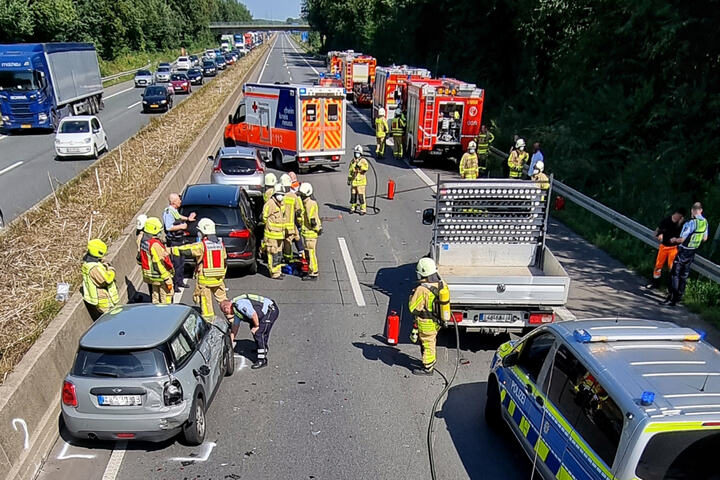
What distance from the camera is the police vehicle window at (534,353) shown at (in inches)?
226

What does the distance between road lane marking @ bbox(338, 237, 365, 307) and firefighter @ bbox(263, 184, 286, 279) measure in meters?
1.51

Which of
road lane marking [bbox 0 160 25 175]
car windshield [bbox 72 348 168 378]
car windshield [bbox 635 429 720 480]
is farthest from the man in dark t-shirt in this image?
road lane marking [bbox 0 160 25 175]

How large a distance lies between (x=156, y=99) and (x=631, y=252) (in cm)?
2894

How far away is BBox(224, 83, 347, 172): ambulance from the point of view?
19.7 meters

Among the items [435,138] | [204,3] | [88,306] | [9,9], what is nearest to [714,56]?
[435,138]

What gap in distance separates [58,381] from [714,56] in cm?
1739

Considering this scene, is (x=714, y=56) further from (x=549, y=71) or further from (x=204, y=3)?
(x=204, y=3)

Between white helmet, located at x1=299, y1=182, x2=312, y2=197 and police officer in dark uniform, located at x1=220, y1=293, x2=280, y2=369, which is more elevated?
white helmet, located at x1=299, y1=182, x2=312, y2=197

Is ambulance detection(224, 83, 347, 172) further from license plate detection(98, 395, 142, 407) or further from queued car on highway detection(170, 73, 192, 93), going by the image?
queued car on highway detection(170, 73, 192, 93)

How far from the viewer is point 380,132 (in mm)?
22391

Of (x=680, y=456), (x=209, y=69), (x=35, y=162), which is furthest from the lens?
(x=209, y=69)

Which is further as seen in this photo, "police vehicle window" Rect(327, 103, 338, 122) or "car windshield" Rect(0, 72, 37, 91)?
"car windshield" Rect(0, 72, 37, 91)

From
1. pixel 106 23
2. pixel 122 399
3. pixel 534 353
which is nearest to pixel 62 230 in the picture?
pixel 122 399

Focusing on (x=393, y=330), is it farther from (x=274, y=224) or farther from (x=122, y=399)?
(x=122, y=399)
